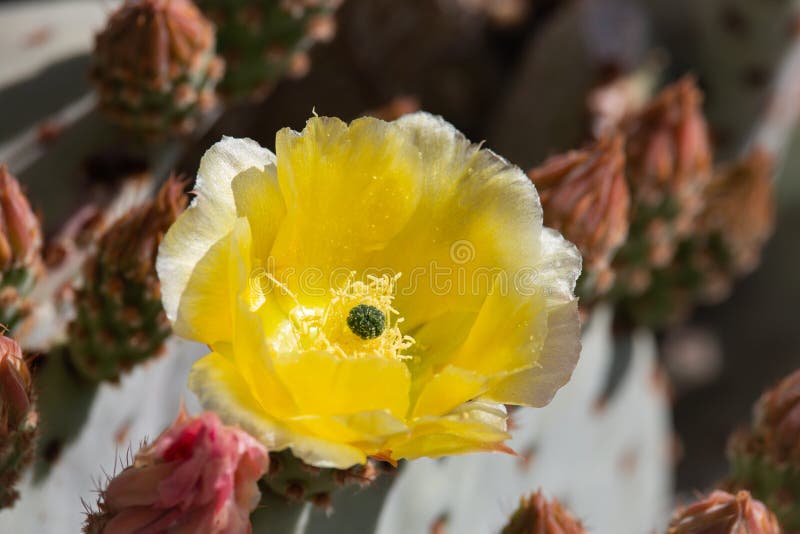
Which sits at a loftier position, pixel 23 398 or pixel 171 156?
pixel 23 398

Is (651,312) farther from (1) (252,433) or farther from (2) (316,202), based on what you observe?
(1) (252,433)

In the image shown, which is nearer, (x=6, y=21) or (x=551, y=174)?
(x=551, y=174)

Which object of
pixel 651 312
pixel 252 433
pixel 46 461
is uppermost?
pixel 252 433

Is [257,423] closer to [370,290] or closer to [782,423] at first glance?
[370,290]

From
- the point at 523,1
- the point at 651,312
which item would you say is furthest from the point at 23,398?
the point at 523,1

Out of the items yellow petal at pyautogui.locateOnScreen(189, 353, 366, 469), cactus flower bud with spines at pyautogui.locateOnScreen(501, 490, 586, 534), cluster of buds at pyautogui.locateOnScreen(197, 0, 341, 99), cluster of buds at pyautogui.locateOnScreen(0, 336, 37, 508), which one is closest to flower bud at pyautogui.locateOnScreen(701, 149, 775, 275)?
cluster of buds at pyautogui.locateOnScreen(197, 0, 341, 99)

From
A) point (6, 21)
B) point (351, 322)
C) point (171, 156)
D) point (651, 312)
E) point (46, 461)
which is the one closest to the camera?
point (351, 322)
